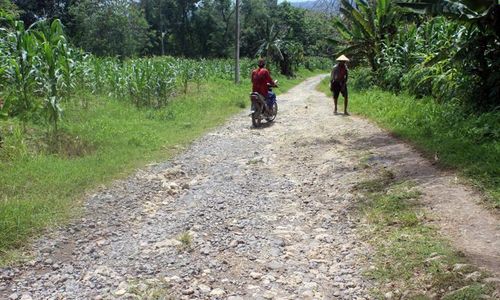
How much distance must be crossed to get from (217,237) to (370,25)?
17.1m

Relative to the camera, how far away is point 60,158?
26.5ft

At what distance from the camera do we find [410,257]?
422 cm

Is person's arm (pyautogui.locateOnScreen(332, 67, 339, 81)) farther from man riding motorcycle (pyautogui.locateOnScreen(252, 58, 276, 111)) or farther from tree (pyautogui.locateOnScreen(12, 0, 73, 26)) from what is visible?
tree (pyautogui.locateOnScreen(12, 0, 73, 26))

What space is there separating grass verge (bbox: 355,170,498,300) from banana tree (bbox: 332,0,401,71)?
14866mm

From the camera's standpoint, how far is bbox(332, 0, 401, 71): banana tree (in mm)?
19438

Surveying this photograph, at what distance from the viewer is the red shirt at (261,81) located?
42.3 feet

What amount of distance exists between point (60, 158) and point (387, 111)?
8693 millimetres

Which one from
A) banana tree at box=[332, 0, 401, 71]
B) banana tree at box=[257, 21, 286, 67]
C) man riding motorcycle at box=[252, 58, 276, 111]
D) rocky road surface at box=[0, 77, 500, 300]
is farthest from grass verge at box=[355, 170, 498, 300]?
banana tree at box=[257, 21, 286, 67]

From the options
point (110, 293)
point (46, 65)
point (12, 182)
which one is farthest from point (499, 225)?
point (46, 65)

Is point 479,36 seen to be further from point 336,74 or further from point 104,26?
point 104,26

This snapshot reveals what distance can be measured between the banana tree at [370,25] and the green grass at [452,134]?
721 cm

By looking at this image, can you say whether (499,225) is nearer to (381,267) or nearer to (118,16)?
(381,267)

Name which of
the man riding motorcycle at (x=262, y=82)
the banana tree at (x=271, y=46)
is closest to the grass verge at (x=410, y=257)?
the man riding motorcycle at (x=262, y=82)

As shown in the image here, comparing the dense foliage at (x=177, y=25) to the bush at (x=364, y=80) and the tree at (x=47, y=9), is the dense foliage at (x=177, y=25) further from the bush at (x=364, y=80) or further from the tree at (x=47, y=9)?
the bush at (x=364, y=80)
